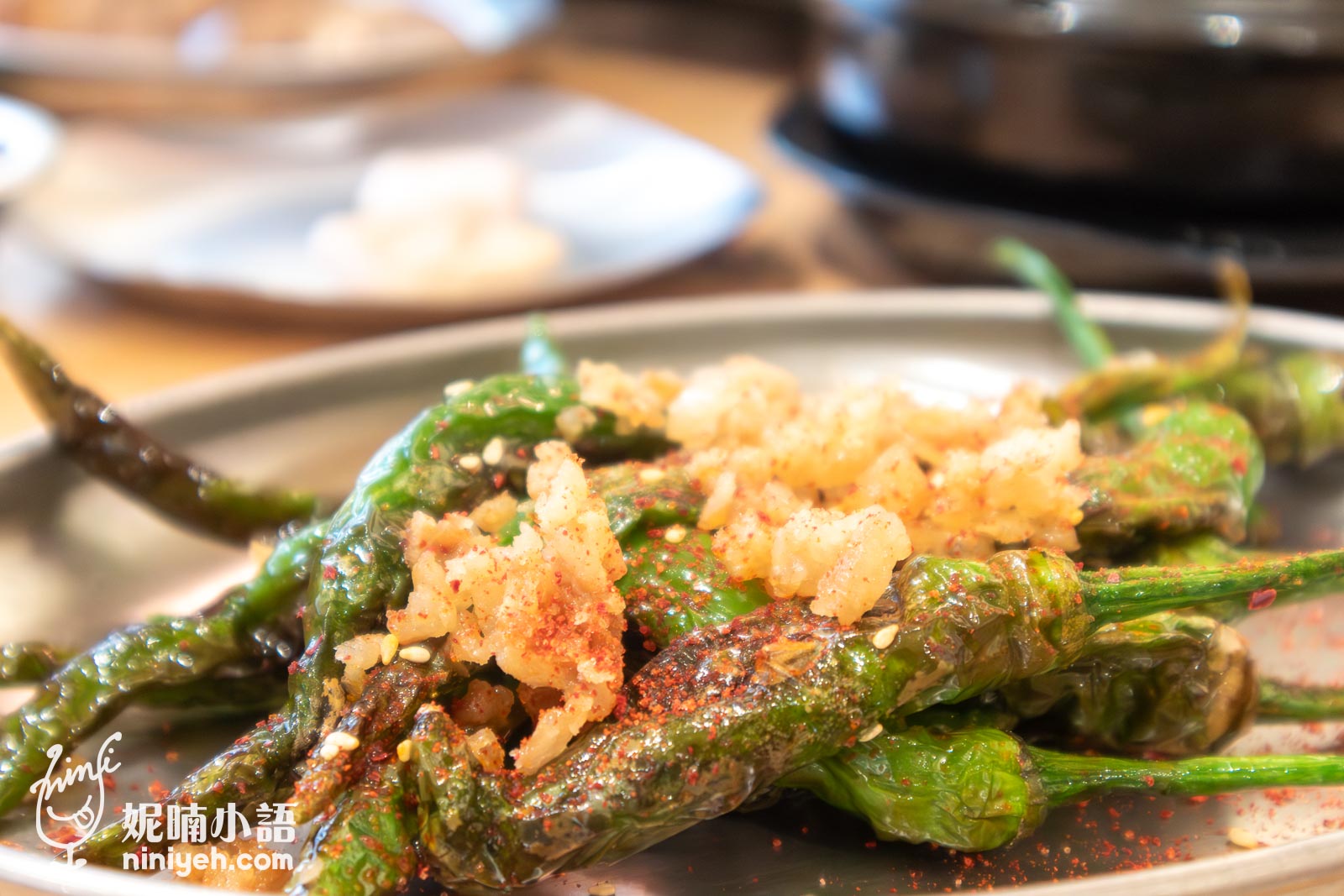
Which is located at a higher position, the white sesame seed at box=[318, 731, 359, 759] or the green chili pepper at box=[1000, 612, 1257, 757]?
the white sesame seed at box=[318, 731, 359, 759]

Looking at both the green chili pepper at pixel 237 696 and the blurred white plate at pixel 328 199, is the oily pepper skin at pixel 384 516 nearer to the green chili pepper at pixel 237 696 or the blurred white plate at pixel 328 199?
the green chili pepper at pixel 237 696

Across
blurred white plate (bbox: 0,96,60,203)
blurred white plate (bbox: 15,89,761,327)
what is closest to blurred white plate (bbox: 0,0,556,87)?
blurred white plate (bbox: 15,89,761,327)

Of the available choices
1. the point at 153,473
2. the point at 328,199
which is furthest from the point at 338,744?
the point at 328,199

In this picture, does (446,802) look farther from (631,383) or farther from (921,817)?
(631,383)

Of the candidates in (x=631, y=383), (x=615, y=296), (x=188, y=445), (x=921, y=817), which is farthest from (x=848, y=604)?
(x=615, y=296)

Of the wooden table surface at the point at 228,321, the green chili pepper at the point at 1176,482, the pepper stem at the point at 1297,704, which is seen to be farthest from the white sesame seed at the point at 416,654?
the wooden table surface at the point at 228,321

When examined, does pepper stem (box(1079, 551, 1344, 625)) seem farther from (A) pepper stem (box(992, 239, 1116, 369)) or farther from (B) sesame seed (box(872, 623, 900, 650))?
(A) pepper stem (box(992, 239, 1116, 369))

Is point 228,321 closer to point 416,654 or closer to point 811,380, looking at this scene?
point 811,380
